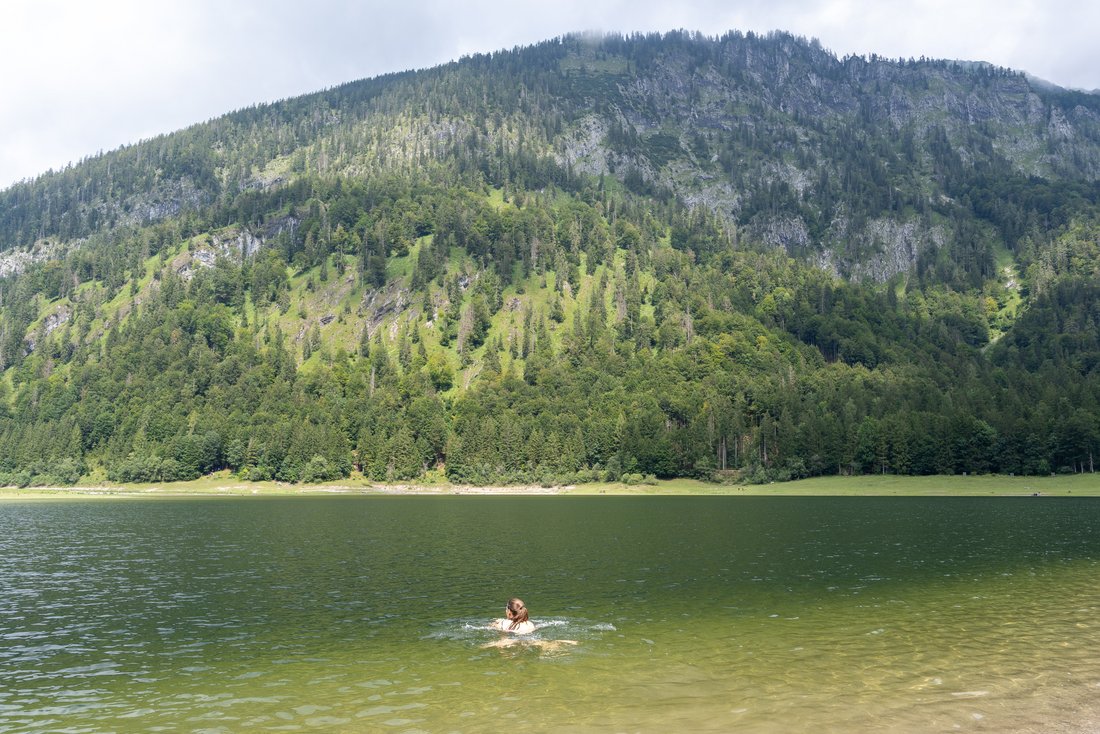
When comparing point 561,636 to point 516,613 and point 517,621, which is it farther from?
point 516,613

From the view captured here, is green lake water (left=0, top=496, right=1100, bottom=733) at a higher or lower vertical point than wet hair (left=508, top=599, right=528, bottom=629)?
lower

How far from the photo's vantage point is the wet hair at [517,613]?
3478cm

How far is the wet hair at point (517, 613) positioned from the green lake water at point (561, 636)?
101cm

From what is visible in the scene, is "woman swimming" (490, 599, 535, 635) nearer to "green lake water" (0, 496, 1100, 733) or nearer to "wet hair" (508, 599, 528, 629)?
"wet hair" (508, 599, 528, 629)

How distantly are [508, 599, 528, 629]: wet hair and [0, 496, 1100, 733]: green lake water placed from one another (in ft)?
3.32

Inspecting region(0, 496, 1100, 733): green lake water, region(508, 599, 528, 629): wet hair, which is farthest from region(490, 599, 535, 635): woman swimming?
region(0, 496, 1100, 733): green lake water

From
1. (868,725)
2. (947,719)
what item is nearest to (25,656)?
(868,725)

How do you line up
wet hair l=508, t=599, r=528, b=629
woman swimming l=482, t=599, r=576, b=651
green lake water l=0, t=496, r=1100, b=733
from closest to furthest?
1. green lake water l=0, t=496, r=1100, b=733
2. woman swimming l=482, t=599, r=576, b=651
3. wet hair l=508, t=599, r=528, b=629

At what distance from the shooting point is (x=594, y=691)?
2558cm

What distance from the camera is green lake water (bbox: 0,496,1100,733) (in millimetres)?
23188

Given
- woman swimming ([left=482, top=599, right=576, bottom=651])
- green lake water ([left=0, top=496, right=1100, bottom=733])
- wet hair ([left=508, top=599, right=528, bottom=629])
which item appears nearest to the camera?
green lake water ([left=0, top=496, right=1100, bottom=733])

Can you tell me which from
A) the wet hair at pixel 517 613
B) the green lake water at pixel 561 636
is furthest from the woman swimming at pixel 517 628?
the green lake water at pixel 561 636

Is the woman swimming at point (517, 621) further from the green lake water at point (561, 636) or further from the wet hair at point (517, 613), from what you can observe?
the green lake water at point (561, 636)

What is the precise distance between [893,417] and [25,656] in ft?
649
